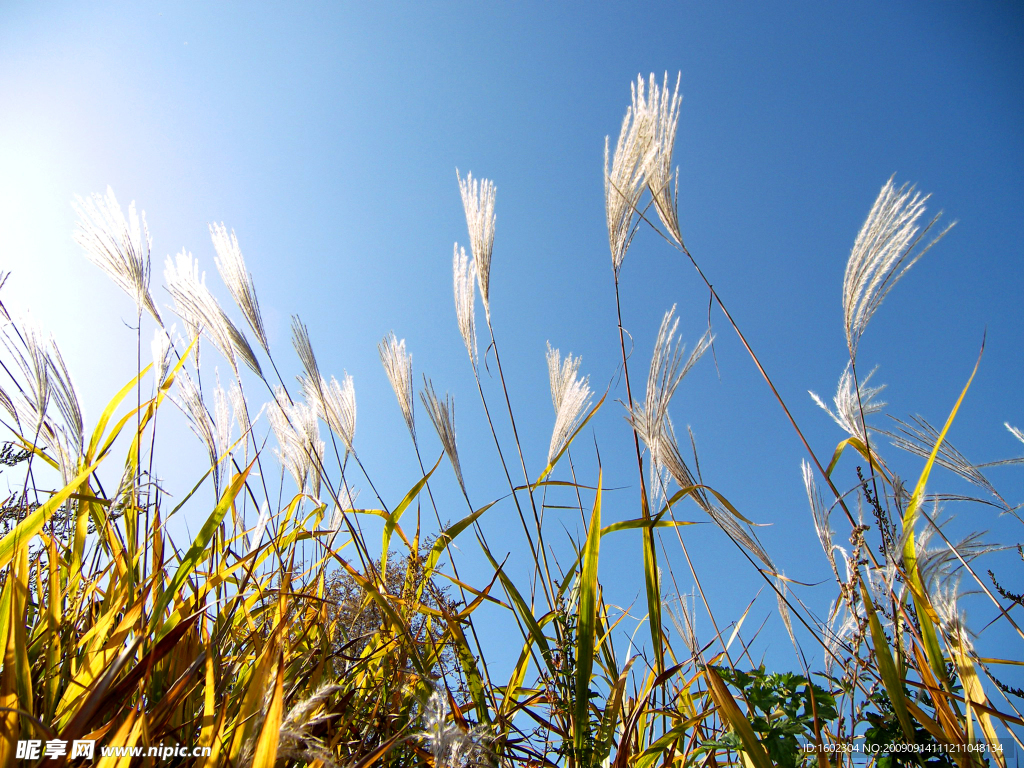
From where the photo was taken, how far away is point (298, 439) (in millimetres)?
1746

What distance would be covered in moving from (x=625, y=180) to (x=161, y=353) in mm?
1458

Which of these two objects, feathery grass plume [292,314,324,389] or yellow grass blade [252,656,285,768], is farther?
feathery grass plume [292,314,324,389]

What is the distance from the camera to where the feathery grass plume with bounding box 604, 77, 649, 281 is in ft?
4.54

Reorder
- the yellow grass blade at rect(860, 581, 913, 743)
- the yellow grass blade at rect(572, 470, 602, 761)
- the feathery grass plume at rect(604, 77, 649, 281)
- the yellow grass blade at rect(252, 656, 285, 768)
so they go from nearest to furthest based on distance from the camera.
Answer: the yellow grass blade at rect(252, 656, 285, 768)
the yellow grass blade at rect(860, 581, 913, 743)
the yellow grass blade at rect(572, 470, 602, 761)
the feathery grass plume at rect(604, 77, 649, 281)

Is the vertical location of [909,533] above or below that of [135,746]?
above

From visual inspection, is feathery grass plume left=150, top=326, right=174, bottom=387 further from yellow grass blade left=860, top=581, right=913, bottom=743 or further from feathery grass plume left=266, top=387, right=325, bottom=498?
yellow grass blade left=860, top=581, right=913, bottom=743

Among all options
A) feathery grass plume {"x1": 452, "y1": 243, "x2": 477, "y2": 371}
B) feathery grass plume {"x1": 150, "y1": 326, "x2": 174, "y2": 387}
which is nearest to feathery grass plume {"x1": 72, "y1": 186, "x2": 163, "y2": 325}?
feathery grass plume {"x1": 150, "y1": 326, "x2": 174, "y2": 387}

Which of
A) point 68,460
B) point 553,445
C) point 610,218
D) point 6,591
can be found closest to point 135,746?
point 6,591

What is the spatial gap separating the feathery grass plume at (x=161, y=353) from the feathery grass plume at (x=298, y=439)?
315 millimetres

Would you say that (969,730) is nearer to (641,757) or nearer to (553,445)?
(641,757)

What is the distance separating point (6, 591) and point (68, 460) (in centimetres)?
40

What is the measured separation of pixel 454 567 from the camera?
1.55 m

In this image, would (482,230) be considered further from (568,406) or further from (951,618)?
(951,618)

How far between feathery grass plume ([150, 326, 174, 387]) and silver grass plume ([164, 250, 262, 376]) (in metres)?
0.16
